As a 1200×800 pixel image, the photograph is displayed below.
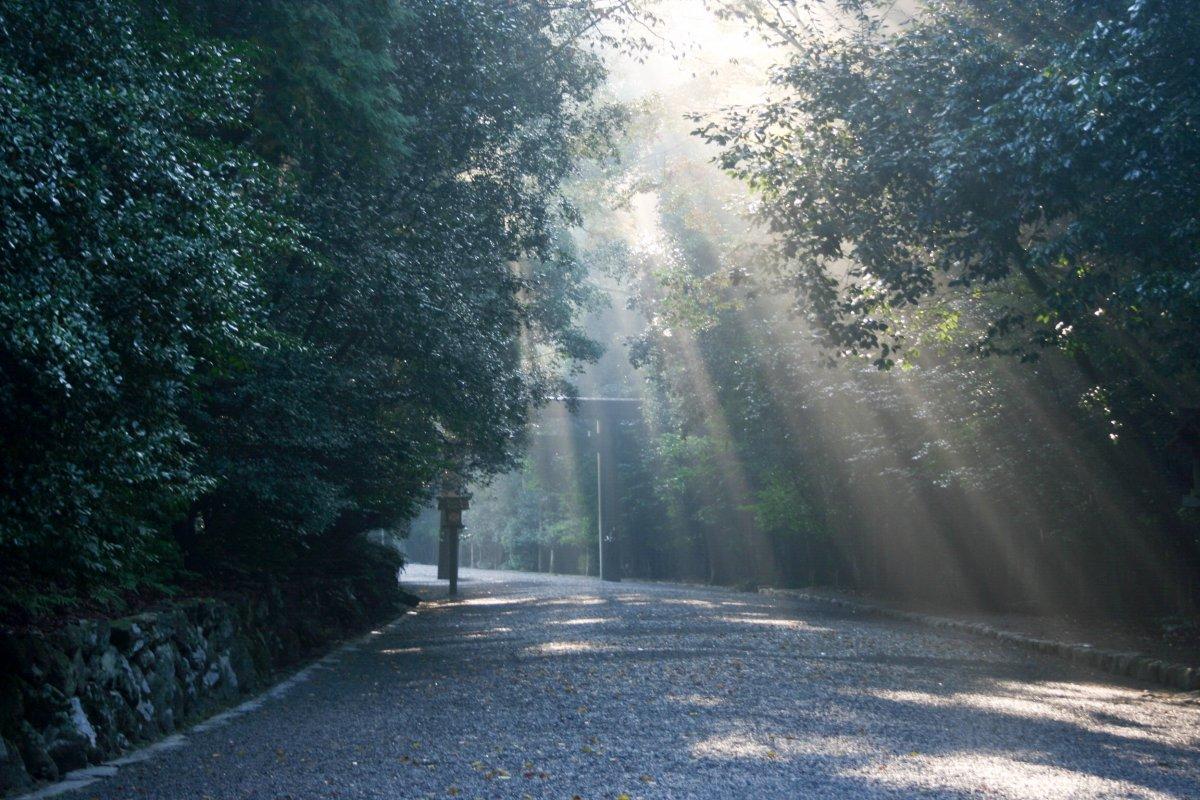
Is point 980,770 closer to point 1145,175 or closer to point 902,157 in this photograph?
point 1145,175

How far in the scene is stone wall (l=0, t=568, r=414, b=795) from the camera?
653 cm

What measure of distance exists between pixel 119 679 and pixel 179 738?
0.71 meters

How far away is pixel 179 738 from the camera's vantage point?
327 inches

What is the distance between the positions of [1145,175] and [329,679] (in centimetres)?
891

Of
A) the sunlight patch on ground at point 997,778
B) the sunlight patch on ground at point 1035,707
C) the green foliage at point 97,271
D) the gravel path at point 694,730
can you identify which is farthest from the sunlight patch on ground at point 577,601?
the green foliage at point 97,271

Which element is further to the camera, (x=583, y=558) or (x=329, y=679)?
(x=583, y=558)

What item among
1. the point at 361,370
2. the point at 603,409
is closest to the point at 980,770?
the point at 361,370

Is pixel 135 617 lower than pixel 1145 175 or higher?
lower

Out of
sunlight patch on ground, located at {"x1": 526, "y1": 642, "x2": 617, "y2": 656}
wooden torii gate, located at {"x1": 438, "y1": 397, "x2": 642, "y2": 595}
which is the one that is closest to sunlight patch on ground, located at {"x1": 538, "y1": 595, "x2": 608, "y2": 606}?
sunlight patch on ground, located at {"x1": 526, "y1": 642, "x2": 617, "y2": 656}

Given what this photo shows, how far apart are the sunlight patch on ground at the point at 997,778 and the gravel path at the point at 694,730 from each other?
0.07ft

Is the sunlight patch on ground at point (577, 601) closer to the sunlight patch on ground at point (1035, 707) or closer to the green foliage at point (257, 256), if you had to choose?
the green foliage at point (257, 256)

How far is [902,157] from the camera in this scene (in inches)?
511

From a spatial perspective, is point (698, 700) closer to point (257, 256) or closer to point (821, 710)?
point (821, 710)

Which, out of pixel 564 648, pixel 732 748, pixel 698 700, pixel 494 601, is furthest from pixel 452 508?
pixel 732 748
